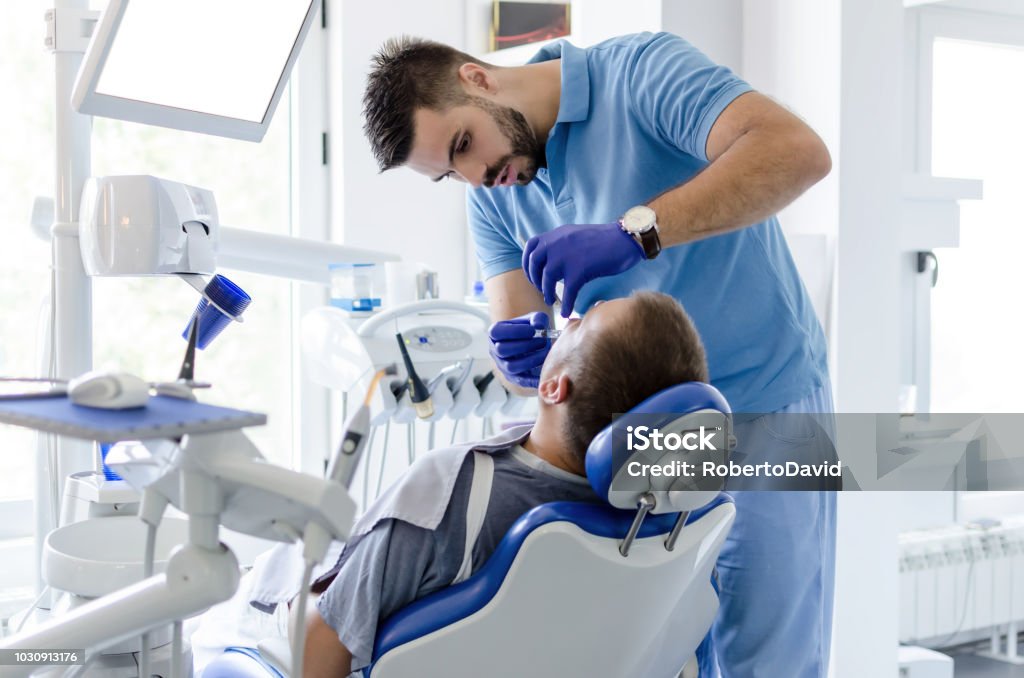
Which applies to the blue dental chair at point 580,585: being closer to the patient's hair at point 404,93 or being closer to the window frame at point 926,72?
the patient's hair at point 404,93

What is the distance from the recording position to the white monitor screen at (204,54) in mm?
1280

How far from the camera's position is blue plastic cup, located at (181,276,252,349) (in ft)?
4.38

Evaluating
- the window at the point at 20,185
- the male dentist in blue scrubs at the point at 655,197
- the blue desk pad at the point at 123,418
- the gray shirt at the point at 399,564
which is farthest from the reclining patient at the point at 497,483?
the window at the point at 20,185

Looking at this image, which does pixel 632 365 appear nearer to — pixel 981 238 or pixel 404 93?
pixel 404 93

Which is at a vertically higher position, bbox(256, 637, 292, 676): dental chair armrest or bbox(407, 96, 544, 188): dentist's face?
bbox(407, 96, 544, 188): dentist's face

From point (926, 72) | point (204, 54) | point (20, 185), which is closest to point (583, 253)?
point (204, 54)

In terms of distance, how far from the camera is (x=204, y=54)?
4.55 ft

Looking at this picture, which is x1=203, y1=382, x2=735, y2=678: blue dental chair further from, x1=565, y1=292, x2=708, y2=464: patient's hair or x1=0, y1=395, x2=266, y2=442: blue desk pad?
x1=0, y1=395, x2=266, y2=442: blue desk pad

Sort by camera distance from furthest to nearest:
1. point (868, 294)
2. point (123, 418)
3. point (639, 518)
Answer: point (868, 294), point (639, 518), point (123, 418)

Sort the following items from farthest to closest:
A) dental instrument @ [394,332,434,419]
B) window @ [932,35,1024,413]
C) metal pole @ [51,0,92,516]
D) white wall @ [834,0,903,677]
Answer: window @ [932,35,1024,413] → white wall @ [834,0,903,677] → dental instrument @ [394,332,434,419] → metal pole @ [51,0,92,516]

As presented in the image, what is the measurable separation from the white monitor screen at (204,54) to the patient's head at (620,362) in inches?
24.4

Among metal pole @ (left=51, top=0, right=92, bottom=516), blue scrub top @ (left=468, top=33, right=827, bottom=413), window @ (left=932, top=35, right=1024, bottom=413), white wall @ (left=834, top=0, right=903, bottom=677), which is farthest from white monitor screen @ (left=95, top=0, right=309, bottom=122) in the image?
window @ (left=932, top=35, right=1024, bottom=413)

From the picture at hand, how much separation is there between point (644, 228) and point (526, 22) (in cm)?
204

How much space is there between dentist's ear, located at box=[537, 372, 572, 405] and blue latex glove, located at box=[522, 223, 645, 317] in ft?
0.44
